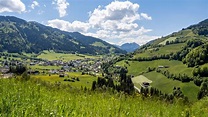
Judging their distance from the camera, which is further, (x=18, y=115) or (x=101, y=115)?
(x=101, y=115)

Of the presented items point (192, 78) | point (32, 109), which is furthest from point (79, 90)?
point (192, 78)

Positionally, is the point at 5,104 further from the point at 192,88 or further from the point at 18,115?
the point at 192,88

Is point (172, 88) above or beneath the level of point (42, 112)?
beneath

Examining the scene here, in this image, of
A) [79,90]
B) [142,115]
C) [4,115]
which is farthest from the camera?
[79,90]

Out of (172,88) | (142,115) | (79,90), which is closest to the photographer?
(142,115)

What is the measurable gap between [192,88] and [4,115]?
184191 mm

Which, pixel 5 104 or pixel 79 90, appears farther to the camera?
pixel 79 90

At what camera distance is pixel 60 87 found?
13047 millimetres

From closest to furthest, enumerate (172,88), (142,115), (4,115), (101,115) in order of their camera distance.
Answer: (4,115) → (101,115) → (142,115) → (172,88)

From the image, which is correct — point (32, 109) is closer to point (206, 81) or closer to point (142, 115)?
point (142, 115)

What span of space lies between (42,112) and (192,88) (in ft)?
602

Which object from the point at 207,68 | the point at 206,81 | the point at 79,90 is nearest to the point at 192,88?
the point at 206,81

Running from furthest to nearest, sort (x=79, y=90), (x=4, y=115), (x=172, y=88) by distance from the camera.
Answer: (x=172, y=88)
(x=79, y=90)
(x=4, y=115)

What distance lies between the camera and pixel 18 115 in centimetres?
492
